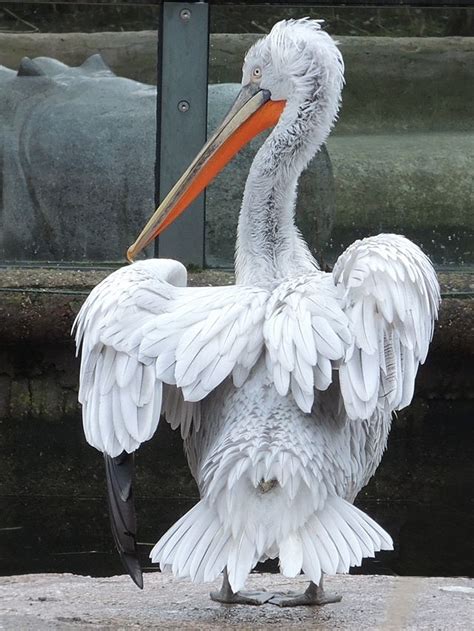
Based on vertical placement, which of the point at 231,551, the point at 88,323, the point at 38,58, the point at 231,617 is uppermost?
the point at 38,58

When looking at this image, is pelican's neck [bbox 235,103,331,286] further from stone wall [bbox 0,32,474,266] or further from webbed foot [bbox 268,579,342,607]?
stone wall [bbox 0,32,474,266]

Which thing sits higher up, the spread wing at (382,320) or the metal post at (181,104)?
the metal post at (181,104)

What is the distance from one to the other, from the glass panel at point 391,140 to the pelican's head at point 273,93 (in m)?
1.56

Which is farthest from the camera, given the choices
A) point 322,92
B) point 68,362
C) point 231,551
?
point 68,362

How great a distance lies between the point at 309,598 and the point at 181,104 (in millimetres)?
2766

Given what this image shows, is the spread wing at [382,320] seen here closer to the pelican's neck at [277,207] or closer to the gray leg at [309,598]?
the pelican's neck at [277,207]

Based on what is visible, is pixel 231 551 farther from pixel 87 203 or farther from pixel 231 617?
pixel 87 203

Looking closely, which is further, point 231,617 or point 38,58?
point 38,58

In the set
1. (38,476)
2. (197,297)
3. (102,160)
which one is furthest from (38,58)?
(197,297)

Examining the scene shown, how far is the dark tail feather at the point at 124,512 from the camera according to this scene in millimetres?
4109

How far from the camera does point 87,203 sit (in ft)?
22.4

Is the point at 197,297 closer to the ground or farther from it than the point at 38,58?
closer to the ground

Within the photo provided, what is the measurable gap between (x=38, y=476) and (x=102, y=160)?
1.45 m

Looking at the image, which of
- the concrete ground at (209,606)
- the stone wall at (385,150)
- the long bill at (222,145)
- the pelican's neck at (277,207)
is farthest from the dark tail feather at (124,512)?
the stone wall at (385,150)
